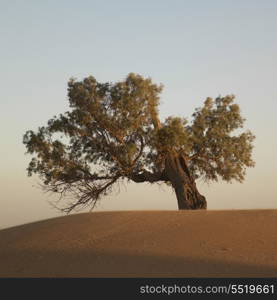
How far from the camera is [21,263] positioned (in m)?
15.2

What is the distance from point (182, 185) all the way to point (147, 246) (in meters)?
12.5

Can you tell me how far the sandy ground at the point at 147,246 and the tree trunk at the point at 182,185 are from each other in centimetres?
748

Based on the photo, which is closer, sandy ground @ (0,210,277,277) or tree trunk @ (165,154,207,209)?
sandy ground @ (0,210,277,277)

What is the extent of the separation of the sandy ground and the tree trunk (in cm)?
748

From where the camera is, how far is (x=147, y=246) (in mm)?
15195

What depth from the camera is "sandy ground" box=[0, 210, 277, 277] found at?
13.1 m

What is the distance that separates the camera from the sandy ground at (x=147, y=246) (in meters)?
13.1

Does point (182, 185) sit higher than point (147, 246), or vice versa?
point (182, 185)

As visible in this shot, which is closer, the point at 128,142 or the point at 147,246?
the point at 147,246

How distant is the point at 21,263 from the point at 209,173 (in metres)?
16.2

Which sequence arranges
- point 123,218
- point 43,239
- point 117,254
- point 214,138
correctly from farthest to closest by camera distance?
point 214,138 < point 123,218 < point 43,239 < point 117,254
